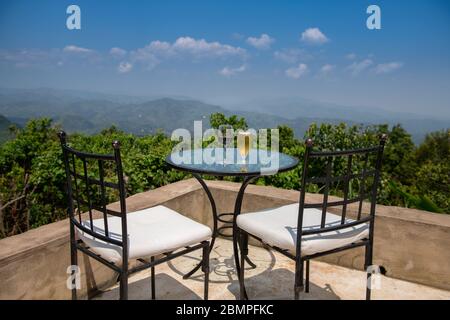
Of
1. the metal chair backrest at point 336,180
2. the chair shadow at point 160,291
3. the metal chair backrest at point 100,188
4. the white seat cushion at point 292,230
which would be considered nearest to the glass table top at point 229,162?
the white seat cushion at point 292,230

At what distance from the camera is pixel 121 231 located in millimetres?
1737

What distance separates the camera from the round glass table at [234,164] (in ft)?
6.76

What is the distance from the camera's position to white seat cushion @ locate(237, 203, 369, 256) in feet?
5.62

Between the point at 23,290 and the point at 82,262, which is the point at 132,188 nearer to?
the point at 82,262

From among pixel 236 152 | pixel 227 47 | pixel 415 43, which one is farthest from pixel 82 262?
pixel 227 47

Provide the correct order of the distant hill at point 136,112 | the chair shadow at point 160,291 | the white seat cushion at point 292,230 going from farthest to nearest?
the distant hill at point 136,112 < the chair shadow at point 160,291 < the white seat cushion at point 292,230

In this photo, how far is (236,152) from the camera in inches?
108

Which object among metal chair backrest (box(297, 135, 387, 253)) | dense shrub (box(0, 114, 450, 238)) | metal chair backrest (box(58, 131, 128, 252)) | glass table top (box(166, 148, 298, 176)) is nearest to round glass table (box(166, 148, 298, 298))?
glass table top (box(166, 148, 298, 176))

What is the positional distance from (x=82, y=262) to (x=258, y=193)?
1.44 m

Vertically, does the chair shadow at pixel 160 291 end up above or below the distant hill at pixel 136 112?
below

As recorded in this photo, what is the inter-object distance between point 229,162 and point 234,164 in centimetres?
6

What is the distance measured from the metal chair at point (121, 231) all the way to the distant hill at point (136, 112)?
100 centimetres

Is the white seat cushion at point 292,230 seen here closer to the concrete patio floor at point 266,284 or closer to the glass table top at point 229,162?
the glass table top at point 229,162

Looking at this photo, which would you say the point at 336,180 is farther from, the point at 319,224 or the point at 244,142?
the point at 244,142
